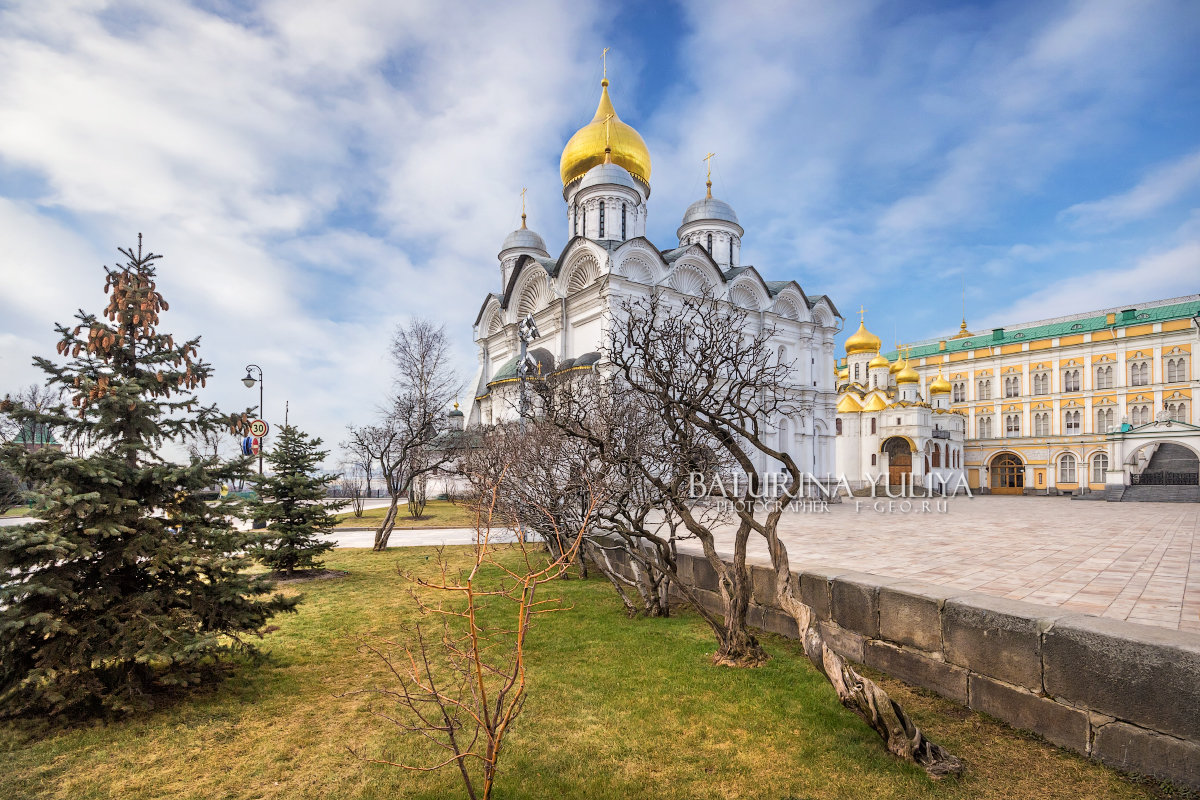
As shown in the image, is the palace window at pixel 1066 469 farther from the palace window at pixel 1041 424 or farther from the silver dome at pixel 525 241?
the silver dome at pixel 525 241

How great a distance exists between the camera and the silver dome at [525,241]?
35.4 meters

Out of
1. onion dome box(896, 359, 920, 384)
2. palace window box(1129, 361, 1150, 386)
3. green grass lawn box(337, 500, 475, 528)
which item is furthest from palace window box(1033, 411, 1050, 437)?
green grass lawn box(337, 500, 475, 528)

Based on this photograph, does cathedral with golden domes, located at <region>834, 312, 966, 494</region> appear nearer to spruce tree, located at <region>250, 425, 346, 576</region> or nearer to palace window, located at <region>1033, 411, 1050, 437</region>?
palace window, located at <region>1033, 411, 1050, 437</region>

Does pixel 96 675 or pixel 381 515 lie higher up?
pixel 96 675

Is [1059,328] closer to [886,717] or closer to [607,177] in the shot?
[607,177]

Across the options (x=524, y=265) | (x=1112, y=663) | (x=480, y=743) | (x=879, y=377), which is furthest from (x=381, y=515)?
(x=879, y=377)

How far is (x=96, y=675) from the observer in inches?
158

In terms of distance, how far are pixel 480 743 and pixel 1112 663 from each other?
3653 millimetres

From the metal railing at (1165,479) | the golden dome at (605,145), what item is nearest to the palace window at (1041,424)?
the metal railing at (1165,479)

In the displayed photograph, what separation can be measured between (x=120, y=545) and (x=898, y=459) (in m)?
36.8

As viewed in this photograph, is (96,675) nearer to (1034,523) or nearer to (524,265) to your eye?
(1034,523)

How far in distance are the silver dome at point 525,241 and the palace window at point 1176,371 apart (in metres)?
39.4

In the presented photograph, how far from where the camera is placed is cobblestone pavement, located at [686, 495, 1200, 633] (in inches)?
223

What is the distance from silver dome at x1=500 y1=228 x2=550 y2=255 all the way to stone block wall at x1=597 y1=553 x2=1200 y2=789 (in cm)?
3280
